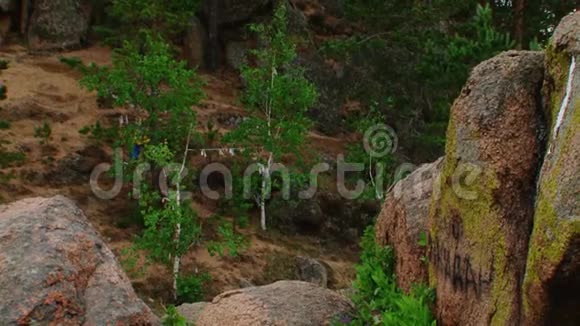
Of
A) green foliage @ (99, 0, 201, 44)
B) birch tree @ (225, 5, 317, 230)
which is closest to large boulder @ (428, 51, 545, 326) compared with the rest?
birch tree @ (225, 5, 317, 230)

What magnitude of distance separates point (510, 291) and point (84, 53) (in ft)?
81.6

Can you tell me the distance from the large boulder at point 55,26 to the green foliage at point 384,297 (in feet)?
71.0

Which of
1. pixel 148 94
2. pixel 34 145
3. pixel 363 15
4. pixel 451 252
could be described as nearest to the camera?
pixel 451 252

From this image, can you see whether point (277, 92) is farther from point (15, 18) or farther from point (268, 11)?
point (15, 18)

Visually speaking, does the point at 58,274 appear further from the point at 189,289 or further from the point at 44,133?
the point at 44,133

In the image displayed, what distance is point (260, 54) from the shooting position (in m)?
24.2

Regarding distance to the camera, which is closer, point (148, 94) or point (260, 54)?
point (148, 94)

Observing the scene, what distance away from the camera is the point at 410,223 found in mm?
9836

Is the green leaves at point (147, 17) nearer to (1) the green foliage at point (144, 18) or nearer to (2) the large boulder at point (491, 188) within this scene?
(1) the green foliage at point (144, 18)

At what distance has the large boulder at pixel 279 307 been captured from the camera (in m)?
9.75

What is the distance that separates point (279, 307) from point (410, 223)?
6.13 ft

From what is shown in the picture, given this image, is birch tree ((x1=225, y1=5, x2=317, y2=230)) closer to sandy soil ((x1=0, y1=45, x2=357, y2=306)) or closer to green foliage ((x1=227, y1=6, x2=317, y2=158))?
green foliage ((x1=227, y1=6, x2=317, y2=158))

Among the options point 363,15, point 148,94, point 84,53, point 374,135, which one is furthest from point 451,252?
point 84,53

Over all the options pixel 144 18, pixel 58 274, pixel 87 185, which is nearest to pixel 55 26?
pixel 144 18
